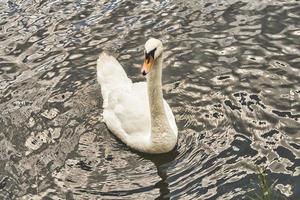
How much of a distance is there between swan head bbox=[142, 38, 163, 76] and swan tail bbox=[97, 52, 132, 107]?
2.32 metres

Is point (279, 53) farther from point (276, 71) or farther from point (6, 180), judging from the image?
point (6, 180)

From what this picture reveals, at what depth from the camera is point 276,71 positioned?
1231cm

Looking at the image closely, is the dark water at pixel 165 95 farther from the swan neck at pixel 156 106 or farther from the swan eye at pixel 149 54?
the swan eye at pixel 149 54

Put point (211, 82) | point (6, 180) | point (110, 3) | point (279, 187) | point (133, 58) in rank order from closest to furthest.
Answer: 1. point (279, 187)
2. point (6, 180)
3. point (211, 82)
4. point (133, 58)
5. point (110, 3)

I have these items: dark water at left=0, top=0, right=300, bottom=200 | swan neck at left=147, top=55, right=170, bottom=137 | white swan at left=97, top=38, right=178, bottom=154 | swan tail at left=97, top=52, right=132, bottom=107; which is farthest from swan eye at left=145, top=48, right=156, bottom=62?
swan tail at left=97, top=52, right=132, bottom=107

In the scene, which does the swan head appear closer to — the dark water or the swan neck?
the swan neck

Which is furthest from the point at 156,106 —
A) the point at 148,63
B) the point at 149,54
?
the point at 149,54

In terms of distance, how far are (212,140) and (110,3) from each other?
6.13 meters

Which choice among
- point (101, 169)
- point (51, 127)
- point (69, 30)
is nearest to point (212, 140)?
point (101, 169)

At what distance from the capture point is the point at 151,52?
377 inches

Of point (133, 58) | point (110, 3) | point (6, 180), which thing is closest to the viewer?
point (6, 180)

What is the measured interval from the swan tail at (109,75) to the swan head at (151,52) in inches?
91.3

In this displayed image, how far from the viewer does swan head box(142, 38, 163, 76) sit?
9555 mm

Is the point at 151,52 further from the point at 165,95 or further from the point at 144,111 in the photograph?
the point at 165,95
